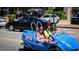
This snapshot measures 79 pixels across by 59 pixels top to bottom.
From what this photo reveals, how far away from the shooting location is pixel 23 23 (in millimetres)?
6574

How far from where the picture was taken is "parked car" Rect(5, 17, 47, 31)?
6554mm

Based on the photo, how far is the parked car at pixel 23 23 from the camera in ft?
21.5

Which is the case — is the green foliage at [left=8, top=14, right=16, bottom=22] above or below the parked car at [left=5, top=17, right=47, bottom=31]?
above

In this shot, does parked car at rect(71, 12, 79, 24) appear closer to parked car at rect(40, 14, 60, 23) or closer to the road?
parked car at rect(40, 14, 60, 23)

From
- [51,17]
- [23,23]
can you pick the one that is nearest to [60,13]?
[51,17]

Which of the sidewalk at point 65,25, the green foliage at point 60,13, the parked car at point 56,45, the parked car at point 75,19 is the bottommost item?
the parked car at point 56,45

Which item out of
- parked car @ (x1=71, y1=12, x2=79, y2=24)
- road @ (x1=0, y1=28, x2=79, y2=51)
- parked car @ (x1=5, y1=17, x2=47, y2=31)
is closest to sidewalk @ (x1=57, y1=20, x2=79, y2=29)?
parked car @ (x1=71, y1=12, x2=79, y2=24)

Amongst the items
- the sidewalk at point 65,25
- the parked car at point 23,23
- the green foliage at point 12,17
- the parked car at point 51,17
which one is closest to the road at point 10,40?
the parked car at point 23,23

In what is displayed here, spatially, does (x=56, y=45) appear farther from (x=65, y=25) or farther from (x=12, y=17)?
(x=12, y=17)

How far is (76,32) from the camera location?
6.47 metres

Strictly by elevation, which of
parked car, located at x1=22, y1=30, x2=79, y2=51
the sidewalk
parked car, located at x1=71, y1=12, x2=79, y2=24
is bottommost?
parked car, located at x1=22, y1=30, x2=79, y2=51

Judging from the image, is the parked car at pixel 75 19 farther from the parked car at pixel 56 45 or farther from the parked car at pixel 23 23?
the parked car at pixel 23 23
